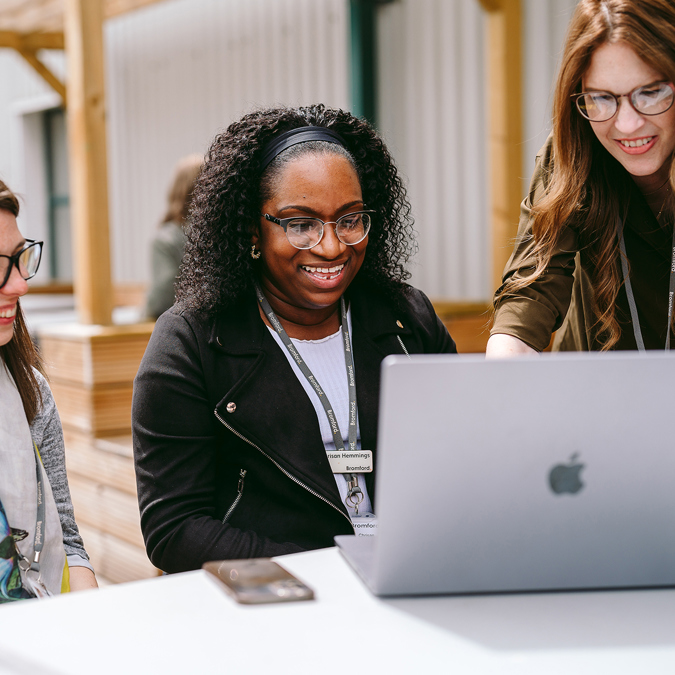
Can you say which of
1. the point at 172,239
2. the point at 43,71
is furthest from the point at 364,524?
the point at 43,71

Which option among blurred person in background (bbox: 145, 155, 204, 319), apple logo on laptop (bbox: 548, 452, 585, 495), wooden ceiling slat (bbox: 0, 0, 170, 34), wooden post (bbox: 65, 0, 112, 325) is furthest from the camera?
wooden ceiling slat (bbox: 0, 0, 170, 34)

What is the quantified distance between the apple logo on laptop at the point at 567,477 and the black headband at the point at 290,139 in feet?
3.30

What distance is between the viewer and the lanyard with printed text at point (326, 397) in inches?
66.6

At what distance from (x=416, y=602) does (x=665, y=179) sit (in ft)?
3.40

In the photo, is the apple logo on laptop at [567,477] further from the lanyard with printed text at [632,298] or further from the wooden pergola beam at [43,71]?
the wooden pergola beam at [43,71]

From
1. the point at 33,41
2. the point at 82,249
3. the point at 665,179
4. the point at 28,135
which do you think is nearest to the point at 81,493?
the point at 82,249

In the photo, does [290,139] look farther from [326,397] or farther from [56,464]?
[56,464]

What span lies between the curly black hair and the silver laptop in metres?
0.87

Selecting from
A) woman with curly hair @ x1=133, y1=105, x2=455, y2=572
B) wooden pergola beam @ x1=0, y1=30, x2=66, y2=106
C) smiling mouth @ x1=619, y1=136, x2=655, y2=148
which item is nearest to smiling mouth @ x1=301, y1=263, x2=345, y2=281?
woman with curly hair @ x1=133, y1=105, x2=455, y2=572

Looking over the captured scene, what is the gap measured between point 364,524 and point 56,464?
2.03 feet

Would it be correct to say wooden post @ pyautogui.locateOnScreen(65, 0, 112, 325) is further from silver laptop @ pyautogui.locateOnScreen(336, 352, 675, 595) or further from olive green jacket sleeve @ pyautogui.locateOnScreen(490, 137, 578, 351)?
silver laptop @ pyautogui.locateOnScreen(336, 352, 675, 595)

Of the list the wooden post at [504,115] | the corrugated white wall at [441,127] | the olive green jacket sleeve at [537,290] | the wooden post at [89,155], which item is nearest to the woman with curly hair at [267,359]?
the olive green jacket sleeve at [537,290]

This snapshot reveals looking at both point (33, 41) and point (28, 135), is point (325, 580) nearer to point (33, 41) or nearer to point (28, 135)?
point (33, 41)

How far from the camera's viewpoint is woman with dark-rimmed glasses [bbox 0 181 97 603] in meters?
1.52
